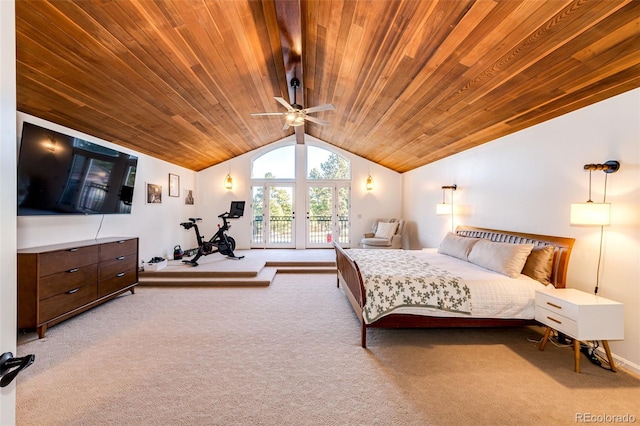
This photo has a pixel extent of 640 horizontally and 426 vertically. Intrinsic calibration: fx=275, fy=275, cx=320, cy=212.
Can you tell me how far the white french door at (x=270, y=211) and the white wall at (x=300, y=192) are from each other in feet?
0.55

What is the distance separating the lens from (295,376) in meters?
2.27

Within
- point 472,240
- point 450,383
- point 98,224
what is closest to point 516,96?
point 472,240

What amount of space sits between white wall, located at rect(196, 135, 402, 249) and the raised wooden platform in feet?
4.24

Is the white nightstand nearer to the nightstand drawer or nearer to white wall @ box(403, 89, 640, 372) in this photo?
the nightstand drawer

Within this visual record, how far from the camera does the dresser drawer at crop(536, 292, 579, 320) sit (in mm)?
2282

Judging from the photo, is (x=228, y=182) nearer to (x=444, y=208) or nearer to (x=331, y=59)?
(x=331, y=59)

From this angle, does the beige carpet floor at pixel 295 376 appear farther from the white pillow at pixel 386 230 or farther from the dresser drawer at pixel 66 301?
the white pillow at pixel 386 230

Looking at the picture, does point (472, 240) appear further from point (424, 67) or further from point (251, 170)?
point (251, 170)

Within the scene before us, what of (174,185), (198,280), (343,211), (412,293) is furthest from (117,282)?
(343,211)

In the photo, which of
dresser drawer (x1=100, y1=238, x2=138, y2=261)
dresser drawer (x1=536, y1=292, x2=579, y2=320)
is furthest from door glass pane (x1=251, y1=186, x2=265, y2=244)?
dresser drawer (x1=536, y1=292, x2=579, y2=320)

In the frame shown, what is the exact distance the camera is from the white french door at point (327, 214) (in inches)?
311

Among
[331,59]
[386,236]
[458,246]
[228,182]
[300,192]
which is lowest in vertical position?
[386,236]

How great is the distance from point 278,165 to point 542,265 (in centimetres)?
636

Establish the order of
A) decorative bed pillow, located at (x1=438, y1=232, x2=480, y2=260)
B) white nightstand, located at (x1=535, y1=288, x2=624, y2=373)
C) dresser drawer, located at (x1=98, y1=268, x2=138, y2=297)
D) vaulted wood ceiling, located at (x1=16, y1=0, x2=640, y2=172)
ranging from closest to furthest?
vaulted wood ceiling, located at (x1=16, y1=0, x2=640, y2=172) < white nightstand, located at (x1=535, y1=288, x2=624, y2=373) < dresser drawer, located at (x1=98, y1=268, x2=138, y2=297) < decorative bed pillow, located at (x1=438, y1=232, x2=480, y2=260)
